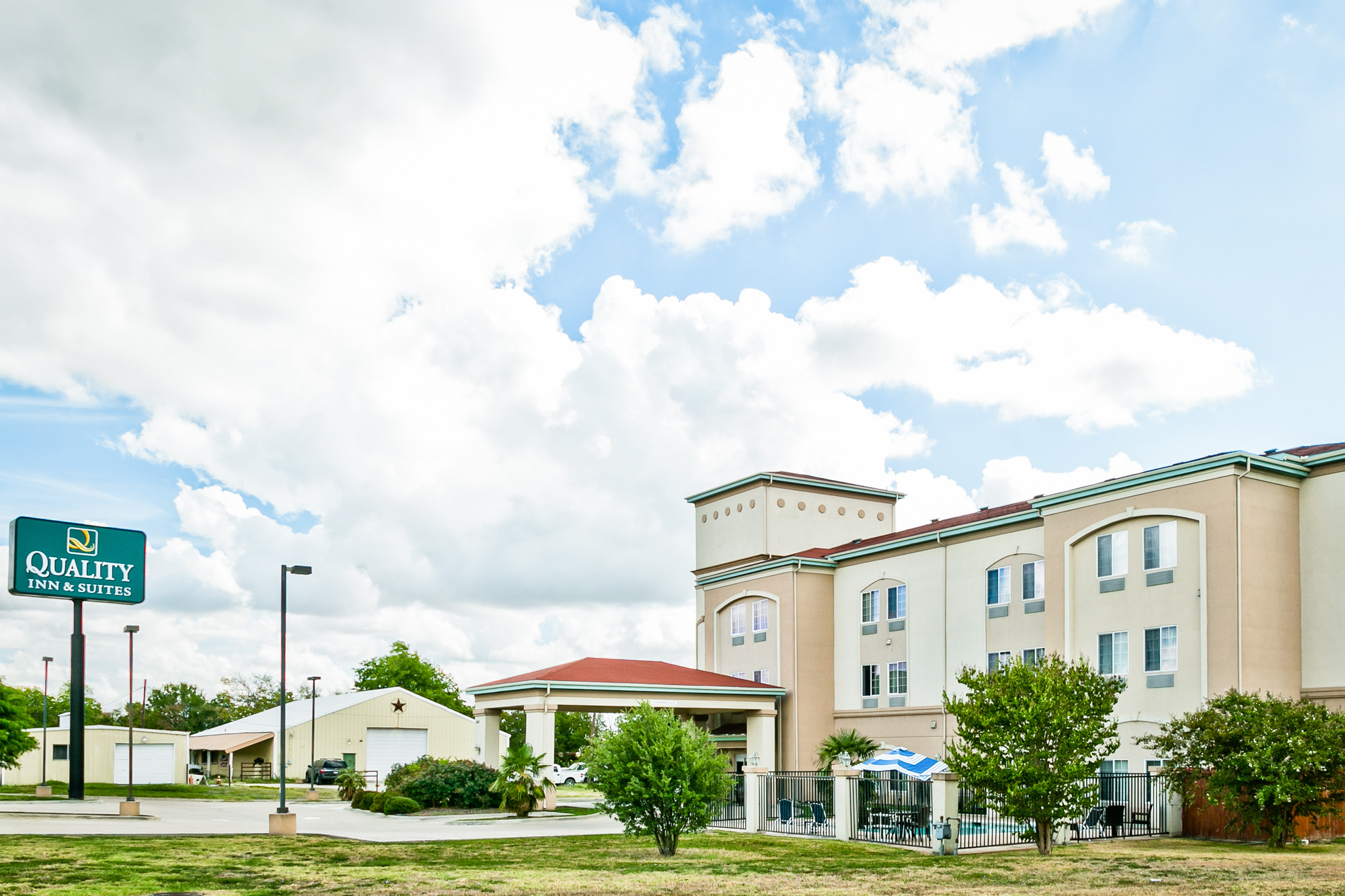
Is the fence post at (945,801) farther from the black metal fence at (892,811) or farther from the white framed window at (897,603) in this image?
the white framed window at (897,603)

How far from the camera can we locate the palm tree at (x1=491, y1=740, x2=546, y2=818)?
4059 cm

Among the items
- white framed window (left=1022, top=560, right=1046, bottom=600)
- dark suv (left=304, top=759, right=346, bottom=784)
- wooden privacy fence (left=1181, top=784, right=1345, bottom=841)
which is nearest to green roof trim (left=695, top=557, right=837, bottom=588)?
white framed window (left=1022, top=560, right=1046, bottom=600)

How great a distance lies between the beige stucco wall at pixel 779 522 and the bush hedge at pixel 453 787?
18.2 meters

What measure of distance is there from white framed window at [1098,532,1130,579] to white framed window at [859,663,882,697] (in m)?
13.6

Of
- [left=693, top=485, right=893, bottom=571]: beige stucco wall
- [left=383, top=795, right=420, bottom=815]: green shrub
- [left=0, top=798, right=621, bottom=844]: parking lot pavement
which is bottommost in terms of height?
[left=383, top=795, right=420, bottom=815]: green shrub

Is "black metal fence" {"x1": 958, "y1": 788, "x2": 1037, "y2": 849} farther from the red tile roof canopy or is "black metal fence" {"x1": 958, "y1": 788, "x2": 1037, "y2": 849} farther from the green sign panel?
the green sign panel

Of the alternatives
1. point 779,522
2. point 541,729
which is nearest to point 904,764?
point 541,729

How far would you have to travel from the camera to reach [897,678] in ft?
159

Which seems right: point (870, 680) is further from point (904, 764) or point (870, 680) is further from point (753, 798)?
point (753, 798)

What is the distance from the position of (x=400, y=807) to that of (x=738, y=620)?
63.3 feet

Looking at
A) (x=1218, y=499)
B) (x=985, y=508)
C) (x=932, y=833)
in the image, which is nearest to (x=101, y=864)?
(x=932, y=833)

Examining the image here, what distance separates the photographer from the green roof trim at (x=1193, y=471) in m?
33.9

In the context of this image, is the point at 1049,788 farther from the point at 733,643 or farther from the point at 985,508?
the point at 733,643

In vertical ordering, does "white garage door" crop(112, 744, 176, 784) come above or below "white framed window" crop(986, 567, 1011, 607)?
below
